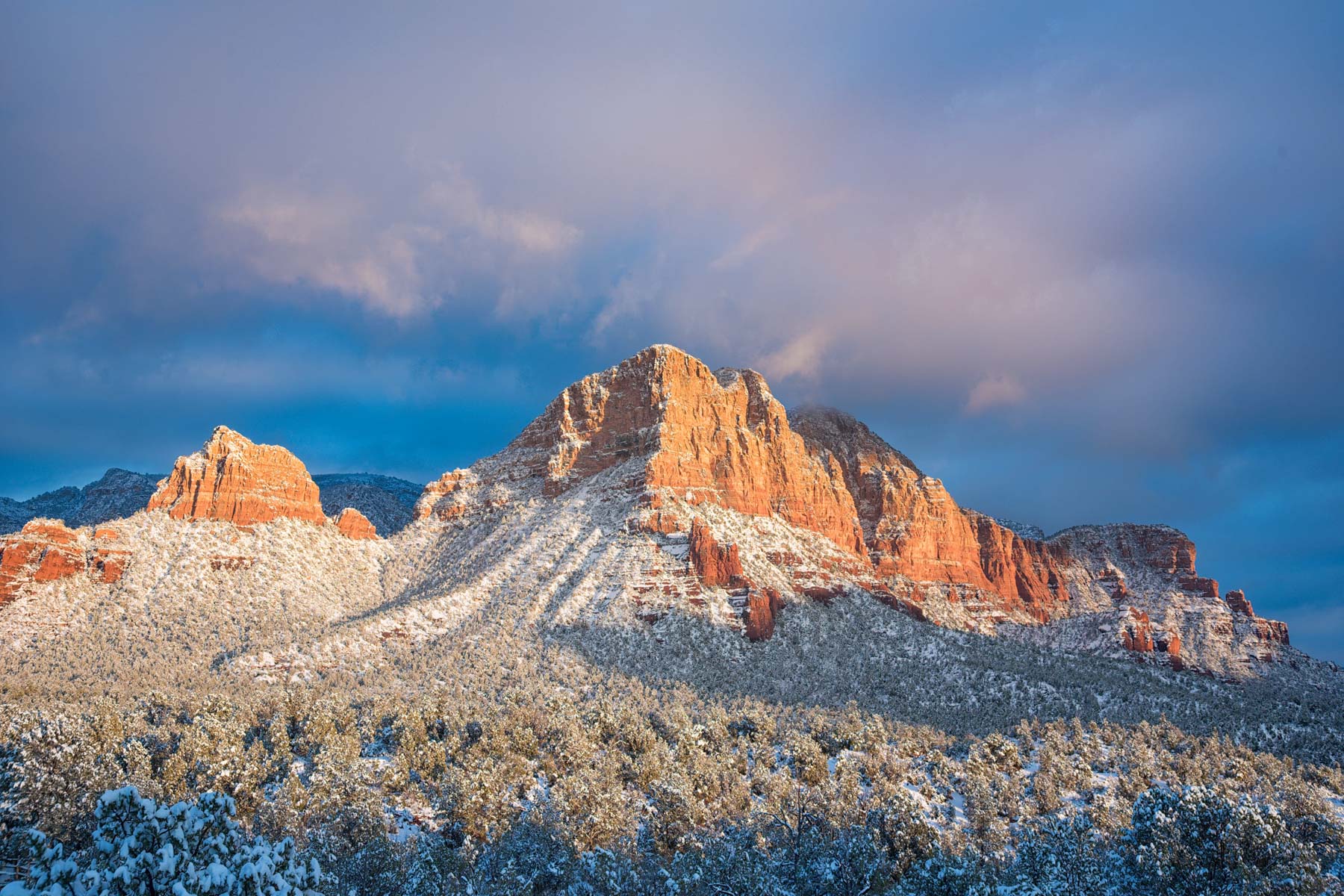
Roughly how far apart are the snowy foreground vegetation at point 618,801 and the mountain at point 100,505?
119723 millimetres

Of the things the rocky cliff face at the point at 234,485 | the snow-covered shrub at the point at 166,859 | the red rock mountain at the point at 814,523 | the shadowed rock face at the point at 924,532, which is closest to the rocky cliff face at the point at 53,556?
the rocky cliff face at the point at 234,485

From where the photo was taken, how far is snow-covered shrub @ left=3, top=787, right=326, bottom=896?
728 inches

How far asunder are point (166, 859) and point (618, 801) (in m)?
32.7

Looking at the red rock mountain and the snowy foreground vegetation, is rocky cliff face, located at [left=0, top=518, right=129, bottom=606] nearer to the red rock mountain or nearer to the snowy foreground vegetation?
the snowy foreground vegetation

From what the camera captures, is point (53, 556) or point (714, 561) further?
point (714, 561)

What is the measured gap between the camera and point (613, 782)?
51.5m

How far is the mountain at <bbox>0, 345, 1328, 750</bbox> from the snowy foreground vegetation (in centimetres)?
1481

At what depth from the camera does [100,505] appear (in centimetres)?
17312

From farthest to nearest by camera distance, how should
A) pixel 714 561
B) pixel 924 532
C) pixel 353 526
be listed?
pixel 924 532, pixel 353 526, pixel 714 561

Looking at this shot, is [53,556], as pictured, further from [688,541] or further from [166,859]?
[166,859]

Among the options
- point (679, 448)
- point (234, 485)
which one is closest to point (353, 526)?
point (234, 485)

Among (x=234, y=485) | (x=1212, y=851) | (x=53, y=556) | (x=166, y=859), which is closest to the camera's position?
(x=166, y=859)

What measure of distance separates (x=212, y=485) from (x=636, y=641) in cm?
8709

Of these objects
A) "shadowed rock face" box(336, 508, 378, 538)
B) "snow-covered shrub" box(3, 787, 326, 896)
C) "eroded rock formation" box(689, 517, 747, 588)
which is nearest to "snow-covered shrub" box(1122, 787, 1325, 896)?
"snow-covered shrub" box(3, 787, 326, 896)
